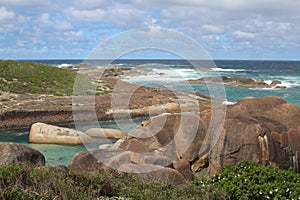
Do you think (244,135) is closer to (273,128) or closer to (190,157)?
(273,128)

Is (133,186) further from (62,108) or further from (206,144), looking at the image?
(62,108)

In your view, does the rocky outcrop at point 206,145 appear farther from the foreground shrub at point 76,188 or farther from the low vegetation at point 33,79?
the low vegetation at point 33,79

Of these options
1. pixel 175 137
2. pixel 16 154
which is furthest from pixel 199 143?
pixel 16 154

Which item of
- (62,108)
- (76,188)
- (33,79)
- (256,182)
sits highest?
(33,79)

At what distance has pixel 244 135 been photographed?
1006cm

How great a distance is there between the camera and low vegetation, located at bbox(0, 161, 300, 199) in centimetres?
557

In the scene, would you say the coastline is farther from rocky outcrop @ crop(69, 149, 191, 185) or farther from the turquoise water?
rocky outcrop @ crop(69, 149, 191, 185)

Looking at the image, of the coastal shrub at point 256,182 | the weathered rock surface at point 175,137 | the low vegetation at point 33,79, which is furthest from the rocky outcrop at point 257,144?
the low vegetation at point 33,79

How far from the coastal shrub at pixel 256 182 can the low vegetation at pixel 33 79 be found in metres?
26.3

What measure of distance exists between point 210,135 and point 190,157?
1.04 metres

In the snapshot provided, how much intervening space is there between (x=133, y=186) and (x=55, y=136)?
1351 centimetres

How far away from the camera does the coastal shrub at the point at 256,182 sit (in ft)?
23.2

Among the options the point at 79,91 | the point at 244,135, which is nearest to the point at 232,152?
the point at 244,135

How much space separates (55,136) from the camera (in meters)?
19.7
